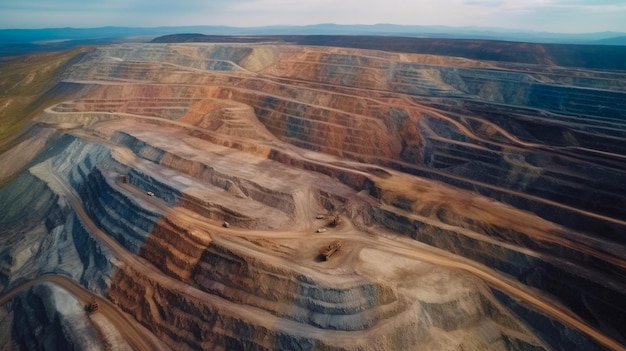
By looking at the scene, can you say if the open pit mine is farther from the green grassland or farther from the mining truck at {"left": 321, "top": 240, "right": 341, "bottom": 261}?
the green grassland

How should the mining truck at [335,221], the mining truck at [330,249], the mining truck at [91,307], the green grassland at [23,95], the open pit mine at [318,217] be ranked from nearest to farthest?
the open pit mine at [318,217] → the mining truck at [91,307] → the mining truck at [330,249] → the mining truck at [335,221] → the green grassland at [23,95]

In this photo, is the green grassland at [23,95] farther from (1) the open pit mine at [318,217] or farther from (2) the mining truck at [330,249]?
(2) the mining truck at [330,249]

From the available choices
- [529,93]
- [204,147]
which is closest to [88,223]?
[204,147]

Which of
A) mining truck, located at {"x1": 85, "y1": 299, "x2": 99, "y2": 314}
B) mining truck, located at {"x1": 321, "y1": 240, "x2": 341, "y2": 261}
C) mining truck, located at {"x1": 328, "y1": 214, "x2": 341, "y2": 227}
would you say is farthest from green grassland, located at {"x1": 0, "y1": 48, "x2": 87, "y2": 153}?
mining truck, located at {"x1": 321, "y1": 240, "x2": 341, "y2": 261}

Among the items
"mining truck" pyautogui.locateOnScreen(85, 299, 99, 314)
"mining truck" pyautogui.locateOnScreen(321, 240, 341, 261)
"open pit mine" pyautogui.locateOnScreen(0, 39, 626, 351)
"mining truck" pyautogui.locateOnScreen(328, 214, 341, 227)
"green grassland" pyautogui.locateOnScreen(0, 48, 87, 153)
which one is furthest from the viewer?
"green grassland" pyautogui.locateOnScreen(0, 48, 87, 153)

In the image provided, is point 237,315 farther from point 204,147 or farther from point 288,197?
point 204,147

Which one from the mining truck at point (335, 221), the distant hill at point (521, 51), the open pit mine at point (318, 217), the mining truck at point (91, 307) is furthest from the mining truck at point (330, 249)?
the distant hill at point (521, 51)

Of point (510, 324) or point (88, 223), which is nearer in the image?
point (510, 324)
